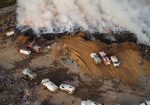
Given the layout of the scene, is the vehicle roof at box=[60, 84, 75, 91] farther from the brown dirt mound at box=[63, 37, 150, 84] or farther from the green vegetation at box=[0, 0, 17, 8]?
the green vegetation at box=[0, 0, 17, 8]

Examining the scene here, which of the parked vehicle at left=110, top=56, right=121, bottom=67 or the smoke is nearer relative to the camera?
the parked vehicle at left=110, top=56, right=121, bottom=67

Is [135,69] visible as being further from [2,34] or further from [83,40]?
[2,34]

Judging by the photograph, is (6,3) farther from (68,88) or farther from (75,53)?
(68,88)

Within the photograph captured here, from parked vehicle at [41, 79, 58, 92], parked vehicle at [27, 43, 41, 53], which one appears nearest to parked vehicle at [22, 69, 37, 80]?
parked vehicle at [41, 79, 58, 92]

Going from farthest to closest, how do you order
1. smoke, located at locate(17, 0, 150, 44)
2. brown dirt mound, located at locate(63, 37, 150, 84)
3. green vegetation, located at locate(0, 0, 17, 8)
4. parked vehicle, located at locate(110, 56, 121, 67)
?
green vegetation, located at locate(0, 0, 17, 8)
smoke, located at locate(17, 0, 150, 44)
parked vehicle, located at locate(110, 56, 121, 67)
brown dirt mound, located at locate(63, 37, 150, 84)

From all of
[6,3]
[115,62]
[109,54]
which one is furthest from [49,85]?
[6,3]

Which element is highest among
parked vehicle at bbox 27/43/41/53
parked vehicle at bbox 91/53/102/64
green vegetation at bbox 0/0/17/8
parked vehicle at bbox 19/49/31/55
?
parked vehicle at bbox 91/53/102/64

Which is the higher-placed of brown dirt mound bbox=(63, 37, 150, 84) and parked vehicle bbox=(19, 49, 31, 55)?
brown dirt mound bbox=(63, 37, 150, 84)
